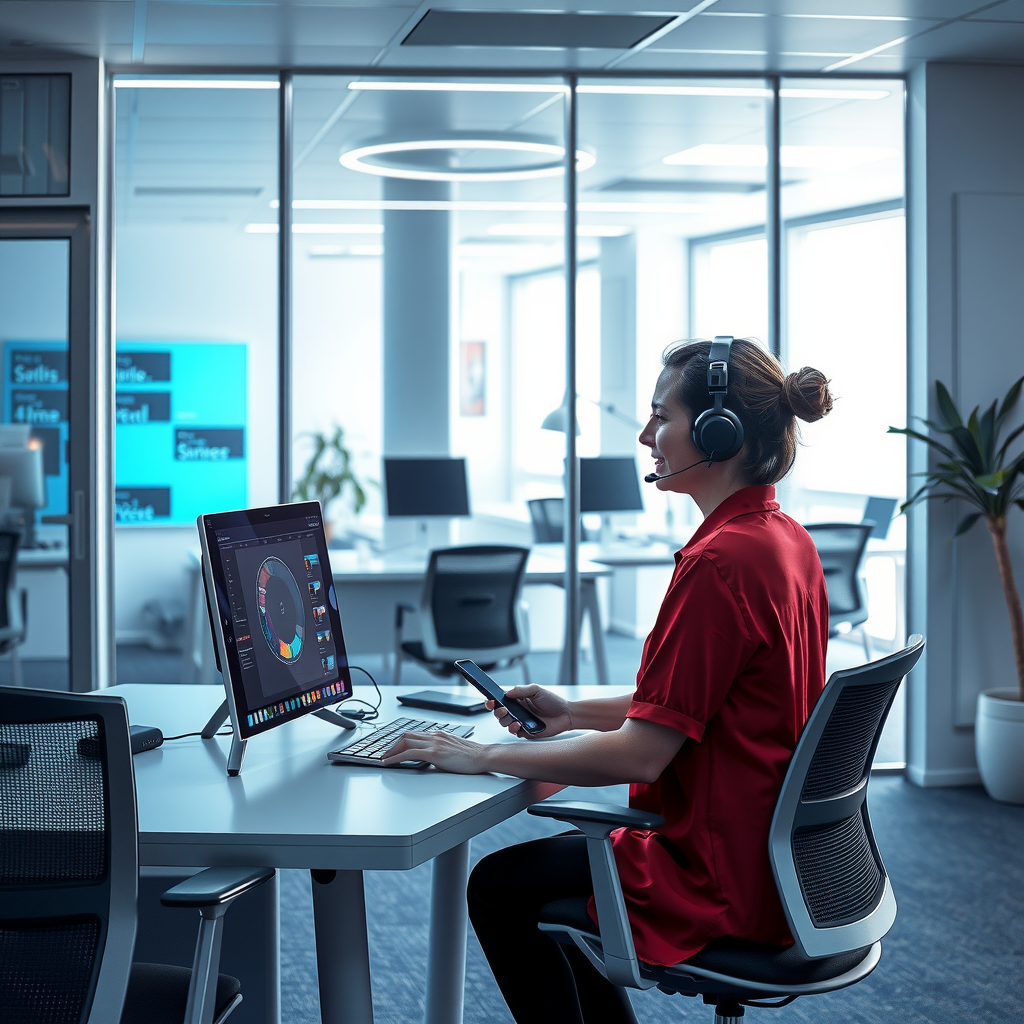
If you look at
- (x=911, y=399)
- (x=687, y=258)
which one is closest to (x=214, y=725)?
(x=911, y=399)

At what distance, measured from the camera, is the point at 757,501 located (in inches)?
77.0

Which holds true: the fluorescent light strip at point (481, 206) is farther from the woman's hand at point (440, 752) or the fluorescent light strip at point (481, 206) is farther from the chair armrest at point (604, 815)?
the chair armrest at point (604, 815)

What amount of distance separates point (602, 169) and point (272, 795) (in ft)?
18.2

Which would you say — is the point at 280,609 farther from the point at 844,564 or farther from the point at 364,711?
the point at 844,564

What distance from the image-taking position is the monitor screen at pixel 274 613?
6.49 ft

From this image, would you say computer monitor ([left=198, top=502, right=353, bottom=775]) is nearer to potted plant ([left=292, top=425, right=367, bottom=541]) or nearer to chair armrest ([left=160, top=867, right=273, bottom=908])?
chair armrest ([left=160, top=867, right=273, bottom=908])

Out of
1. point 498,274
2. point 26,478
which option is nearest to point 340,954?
point 26,478

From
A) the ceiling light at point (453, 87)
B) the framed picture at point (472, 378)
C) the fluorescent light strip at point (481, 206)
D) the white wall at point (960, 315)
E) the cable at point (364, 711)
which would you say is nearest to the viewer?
the cable at point (364, 711)

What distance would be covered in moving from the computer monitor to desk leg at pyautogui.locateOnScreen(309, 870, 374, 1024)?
0.87 ft

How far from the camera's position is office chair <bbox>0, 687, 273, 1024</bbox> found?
1529 millimetres

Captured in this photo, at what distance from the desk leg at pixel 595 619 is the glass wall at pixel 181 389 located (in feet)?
10.0

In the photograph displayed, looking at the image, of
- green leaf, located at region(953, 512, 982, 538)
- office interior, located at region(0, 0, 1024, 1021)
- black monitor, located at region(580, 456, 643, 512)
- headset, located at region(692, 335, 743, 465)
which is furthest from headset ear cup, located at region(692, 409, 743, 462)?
black monitor, located at region(580, 456, 643, 512)

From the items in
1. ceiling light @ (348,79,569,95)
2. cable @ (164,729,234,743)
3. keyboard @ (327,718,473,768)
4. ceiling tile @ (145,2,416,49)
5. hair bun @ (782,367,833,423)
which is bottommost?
cable @ (164,729,234,743)

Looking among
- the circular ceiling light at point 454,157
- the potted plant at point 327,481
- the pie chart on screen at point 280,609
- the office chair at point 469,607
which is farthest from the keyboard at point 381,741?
the potted plant at point 327,481
